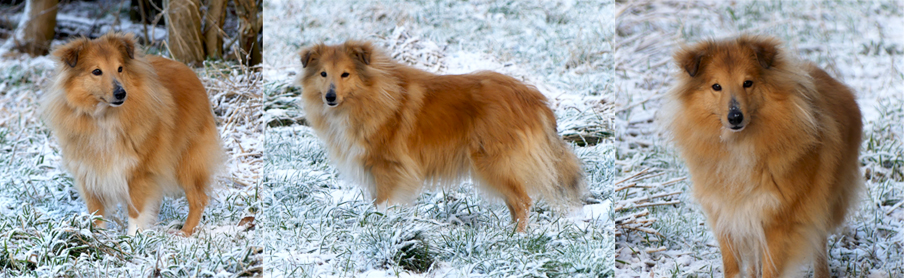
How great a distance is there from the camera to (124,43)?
314 cm

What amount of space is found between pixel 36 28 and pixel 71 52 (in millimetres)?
1698

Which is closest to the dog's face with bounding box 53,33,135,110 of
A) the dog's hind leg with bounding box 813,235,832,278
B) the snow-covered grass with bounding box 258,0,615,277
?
the snow-covered grass with bounding box 258,0,615,277

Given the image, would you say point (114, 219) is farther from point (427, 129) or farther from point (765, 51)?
point (765, 51)

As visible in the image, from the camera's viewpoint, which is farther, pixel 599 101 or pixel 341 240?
pixel 599 101

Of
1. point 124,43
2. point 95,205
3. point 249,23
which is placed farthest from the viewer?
point 249,23

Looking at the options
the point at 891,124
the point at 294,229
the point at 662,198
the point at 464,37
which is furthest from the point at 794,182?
the point at 891,124

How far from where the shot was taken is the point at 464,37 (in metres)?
3.55

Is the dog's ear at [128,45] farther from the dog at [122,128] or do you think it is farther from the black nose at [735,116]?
the black nose at [735,116]

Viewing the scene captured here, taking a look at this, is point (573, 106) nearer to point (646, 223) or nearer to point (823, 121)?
point (646, 223)

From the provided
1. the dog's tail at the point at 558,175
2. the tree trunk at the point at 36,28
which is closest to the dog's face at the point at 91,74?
the tree trunk at the point at 36,28

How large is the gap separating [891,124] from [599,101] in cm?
242

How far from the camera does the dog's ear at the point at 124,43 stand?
10.3ft

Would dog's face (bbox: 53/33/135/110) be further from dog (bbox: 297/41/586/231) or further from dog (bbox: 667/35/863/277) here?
dog (bbox: 667/35/863/277)

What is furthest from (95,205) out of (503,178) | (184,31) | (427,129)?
(503,178)
